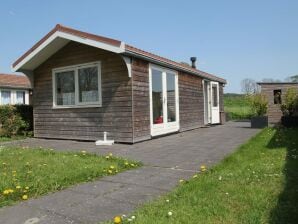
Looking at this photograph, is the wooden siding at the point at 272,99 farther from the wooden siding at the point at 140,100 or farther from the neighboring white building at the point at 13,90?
the neighboring white building at the point at 13,90

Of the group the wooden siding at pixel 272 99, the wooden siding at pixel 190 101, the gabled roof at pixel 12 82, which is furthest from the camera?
→ the gabled roof at pixel 12 82

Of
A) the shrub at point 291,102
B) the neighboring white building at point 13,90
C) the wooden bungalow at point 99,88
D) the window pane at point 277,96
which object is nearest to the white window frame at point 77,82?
the wooden bungalow at point 99,88

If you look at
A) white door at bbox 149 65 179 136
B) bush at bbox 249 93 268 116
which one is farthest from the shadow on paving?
bush at bbox 249 93 268 116

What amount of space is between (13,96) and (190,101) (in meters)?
14.6

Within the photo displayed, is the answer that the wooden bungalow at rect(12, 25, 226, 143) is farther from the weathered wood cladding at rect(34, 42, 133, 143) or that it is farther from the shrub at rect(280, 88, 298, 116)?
the shrub at rect(280, 88, 298, 116)

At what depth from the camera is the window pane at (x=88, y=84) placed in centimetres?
1061

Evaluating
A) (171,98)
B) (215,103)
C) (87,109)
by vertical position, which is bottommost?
(87,109)

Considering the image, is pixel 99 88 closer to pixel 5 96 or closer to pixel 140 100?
pixel 140 100

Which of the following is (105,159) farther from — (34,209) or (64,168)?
(34,209)

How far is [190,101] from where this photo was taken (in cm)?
1448

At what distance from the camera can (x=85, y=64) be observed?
10836 mm

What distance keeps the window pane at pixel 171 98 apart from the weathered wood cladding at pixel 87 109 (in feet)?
8.40

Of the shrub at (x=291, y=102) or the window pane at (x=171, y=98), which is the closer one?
the window pane at (x=171, y=98)

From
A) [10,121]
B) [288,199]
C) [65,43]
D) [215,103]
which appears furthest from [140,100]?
[215,103]
